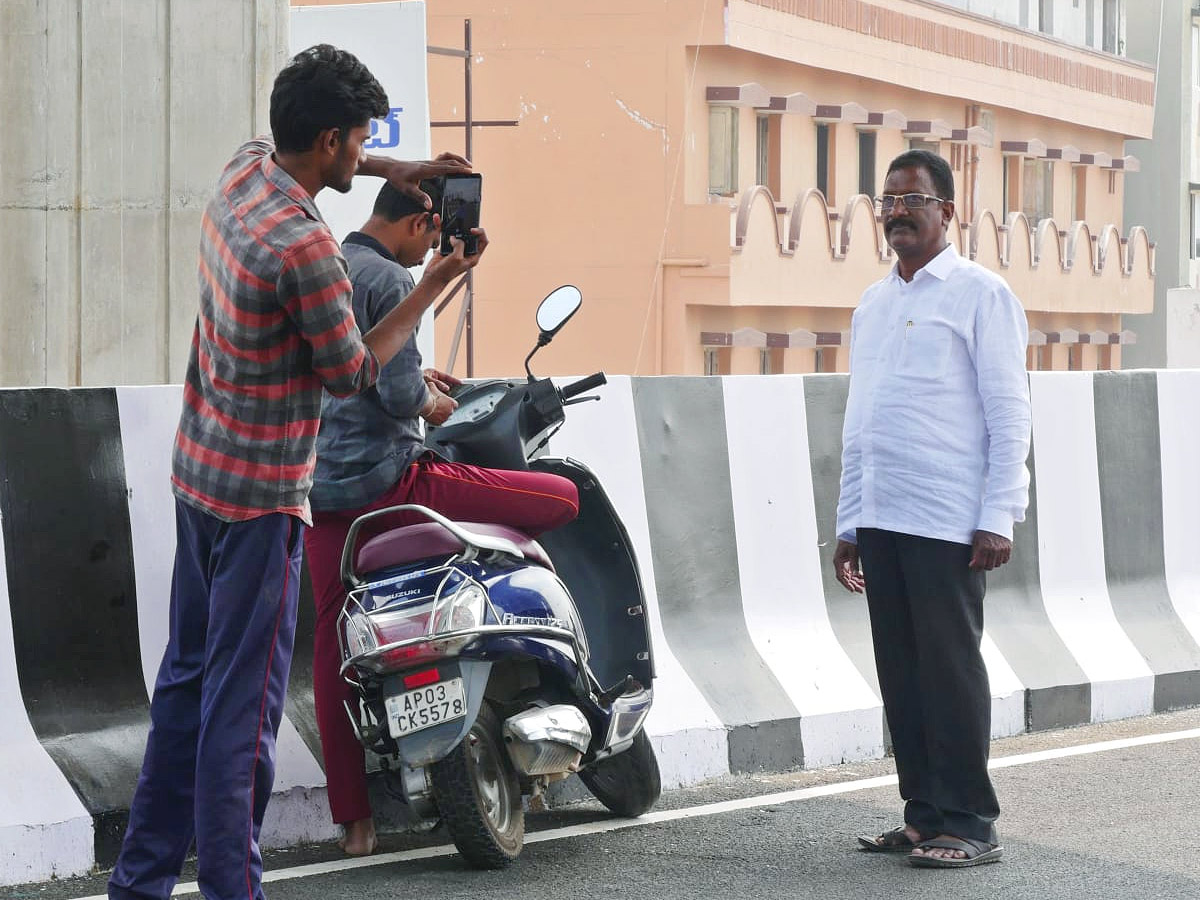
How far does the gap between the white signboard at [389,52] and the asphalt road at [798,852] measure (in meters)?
Answer: 5.47

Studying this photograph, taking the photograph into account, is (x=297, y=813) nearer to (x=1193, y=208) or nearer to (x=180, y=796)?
(x=180, y=796)

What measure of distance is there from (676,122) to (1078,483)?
22144 mm

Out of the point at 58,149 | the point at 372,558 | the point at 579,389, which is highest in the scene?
the point at 58,149

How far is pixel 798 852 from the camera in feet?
19.3

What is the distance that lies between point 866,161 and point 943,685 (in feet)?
102

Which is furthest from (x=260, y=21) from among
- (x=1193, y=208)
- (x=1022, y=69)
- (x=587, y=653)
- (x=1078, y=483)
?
(x=1193, y=208)

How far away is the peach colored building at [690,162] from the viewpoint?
98.5 feet

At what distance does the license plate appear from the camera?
Answer: 5.20m

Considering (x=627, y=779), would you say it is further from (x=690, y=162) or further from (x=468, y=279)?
(x=690, y=162)

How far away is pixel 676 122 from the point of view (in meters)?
30.2

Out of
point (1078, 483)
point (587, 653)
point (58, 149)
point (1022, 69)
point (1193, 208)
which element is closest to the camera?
point (587, 653)

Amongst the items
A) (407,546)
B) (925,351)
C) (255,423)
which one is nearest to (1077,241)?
(925,351)

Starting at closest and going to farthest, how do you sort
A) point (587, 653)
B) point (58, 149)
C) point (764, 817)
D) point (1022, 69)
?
point (587, 653), point (764, 817), point (58, 149), point (1022, 69)

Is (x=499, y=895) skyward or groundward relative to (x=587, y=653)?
groundward
